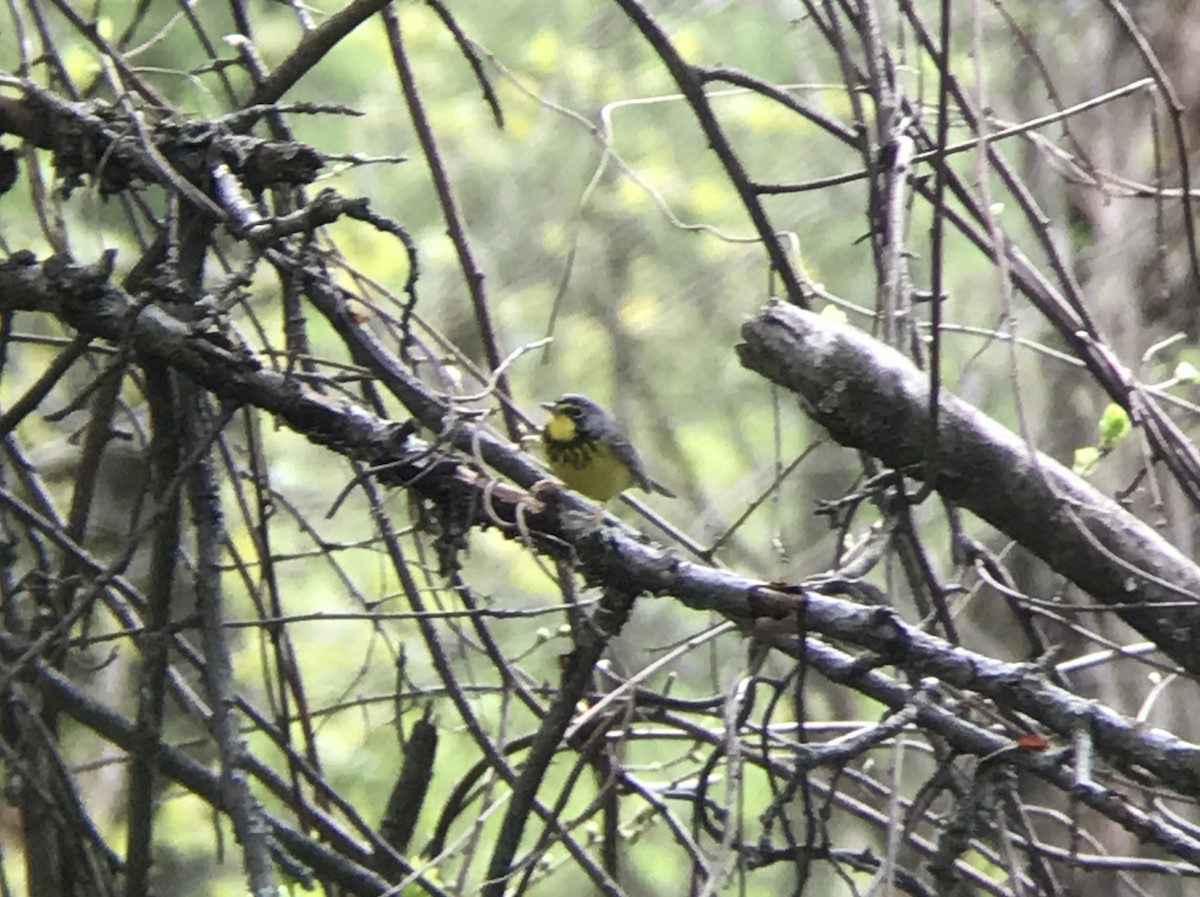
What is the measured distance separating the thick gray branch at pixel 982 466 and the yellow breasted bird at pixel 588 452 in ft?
3.65

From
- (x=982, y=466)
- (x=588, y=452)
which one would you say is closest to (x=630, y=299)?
(x=588, y=452)

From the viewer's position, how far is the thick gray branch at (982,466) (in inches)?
66.2

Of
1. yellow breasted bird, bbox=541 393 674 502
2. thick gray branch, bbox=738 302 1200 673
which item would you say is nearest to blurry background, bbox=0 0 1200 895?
yellow breasted bird, bbox=541 393 674 502

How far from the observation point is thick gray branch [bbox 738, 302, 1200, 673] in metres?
1.68

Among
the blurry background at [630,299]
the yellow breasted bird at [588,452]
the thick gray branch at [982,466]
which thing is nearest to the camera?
the thick gray branch at [982,466]

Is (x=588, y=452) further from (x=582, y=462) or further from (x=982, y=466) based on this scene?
Answer: (x=982, y=466)

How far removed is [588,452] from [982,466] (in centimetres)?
119

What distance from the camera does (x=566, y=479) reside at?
9.48 feet

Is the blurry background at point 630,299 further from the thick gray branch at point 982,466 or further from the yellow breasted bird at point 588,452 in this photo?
the thick gray branch at point 982,466

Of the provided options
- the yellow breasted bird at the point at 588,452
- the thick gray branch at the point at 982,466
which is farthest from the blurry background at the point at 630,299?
the thick gray branch at the point at 982,466

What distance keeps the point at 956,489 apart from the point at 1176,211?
110 inches

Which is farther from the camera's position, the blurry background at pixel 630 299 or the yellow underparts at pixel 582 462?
the blurry background at pixel 630 299

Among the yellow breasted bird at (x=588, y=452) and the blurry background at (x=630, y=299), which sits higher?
the blurry background at (x=630, y=299)

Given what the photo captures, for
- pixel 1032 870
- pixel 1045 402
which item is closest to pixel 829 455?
pixel 1045 402
